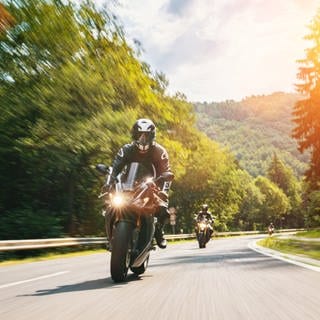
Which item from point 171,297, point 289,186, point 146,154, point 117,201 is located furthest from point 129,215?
point 289,186

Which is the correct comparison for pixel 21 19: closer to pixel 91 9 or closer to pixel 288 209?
pixel 91 9

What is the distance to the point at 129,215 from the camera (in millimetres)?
6859

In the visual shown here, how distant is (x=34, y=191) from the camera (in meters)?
27.9

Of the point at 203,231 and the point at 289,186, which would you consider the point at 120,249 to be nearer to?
the point at 203,231

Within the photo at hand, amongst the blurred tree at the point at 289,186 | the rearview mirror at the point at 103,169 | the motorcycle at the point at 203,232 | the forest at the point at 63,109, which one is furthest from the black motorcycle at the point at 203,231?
the blurred tree at the point at 289,186

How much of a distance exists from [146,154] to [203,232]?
639 inches

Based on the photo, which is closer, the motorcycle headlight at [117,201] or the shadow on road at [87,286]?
the shadow on road at [87,286]

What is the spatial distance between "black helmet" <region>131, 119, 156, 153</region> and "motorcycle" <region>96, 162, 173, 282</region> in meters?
0.31

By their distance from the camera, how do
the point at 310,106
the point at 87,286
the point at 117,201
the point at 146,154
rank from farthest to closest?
the point at 310,106 → the point at 146,154 → the point at 117,201 → the point at 87,286

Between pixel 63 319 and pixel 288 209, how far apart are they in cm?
13003

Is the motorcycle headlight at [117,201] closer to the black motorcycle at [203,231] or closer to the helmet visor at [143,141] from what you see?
the helmet visor at [143,141]

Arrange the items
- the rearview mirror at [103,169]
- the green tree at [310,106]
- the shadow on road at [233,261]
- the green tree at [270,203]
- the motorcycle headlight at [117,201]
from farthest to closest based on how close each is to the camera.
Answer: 1. the green tree at [270,203]
2. the green tree at [310,106]
3. the shadow on road at [233,261]
4. the rearview mirror at [103,169]
5. the motorcycle headlight at [117,201]

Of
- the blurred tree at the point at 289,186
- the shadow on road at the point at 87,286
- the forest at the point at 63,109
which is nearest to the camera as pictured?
the shadow on road at the point at 87,286

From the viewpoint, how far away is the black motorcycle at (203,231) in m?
23.0
